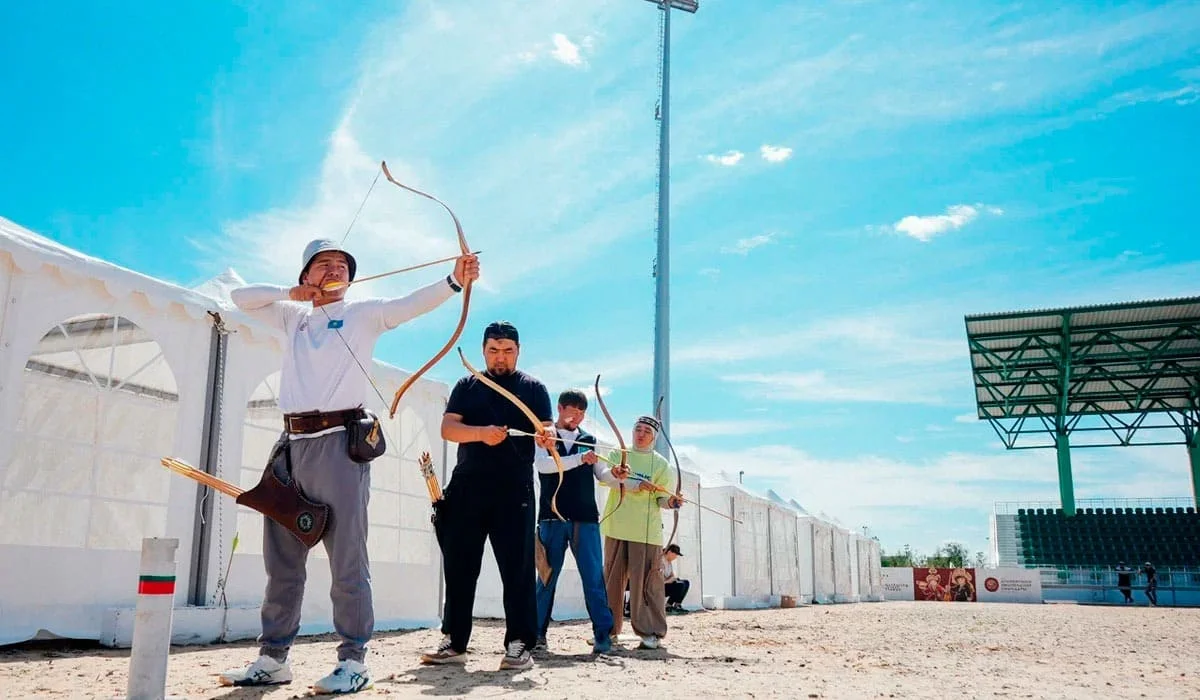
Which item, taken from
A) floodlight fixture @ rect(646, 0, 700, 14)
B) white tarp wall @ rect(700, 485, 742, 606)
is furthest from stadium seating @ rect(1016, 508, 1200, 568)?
floodlight fixture @ rect(646, 0, 700, 14)

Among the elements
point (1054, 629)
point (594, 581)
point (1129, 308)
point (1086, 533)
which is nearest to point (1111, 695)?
point (594, 581)

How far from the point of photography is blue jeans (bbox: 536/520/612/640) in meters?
4.95

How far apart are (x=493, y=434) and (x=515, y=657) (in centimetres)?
99

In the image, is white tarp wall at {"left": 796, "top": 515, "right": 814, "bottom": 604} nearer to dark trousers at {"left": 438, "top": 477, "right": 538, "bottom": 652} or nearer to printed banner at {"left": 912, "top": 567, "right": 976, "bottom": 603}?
printed banner at {"left": 912, "top": 567, "right": 976, "bottom": 603}

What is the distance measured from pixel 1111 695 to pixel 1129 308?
27.1 metres

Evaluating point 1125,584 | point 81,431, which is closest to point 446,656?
point 81,431

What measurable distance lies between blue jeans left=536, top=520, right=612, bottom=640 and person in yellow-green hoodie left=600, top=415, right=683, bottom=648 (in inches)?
19.8

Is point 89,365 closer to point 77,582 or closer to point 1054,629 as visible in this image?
point 77,582

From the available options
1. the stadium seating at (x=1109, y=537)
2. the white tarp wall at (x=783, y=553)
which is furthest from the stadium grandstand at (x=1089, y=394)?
the white tarp wall at (x=783, y=553)

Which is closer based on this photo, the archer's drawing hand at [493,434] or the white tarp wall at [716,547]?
the archer's drawing hand at [493,434]

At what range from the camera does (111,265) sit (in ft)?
17.3

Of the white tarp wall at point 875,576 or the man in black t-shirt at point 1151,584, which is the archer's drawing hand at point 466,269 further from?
the white tarp wall at point 875,576

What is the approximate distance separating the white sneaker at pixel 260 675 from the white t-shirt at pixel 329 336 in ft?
3.08

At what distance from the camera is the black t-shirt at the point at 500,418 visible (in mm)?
3957
